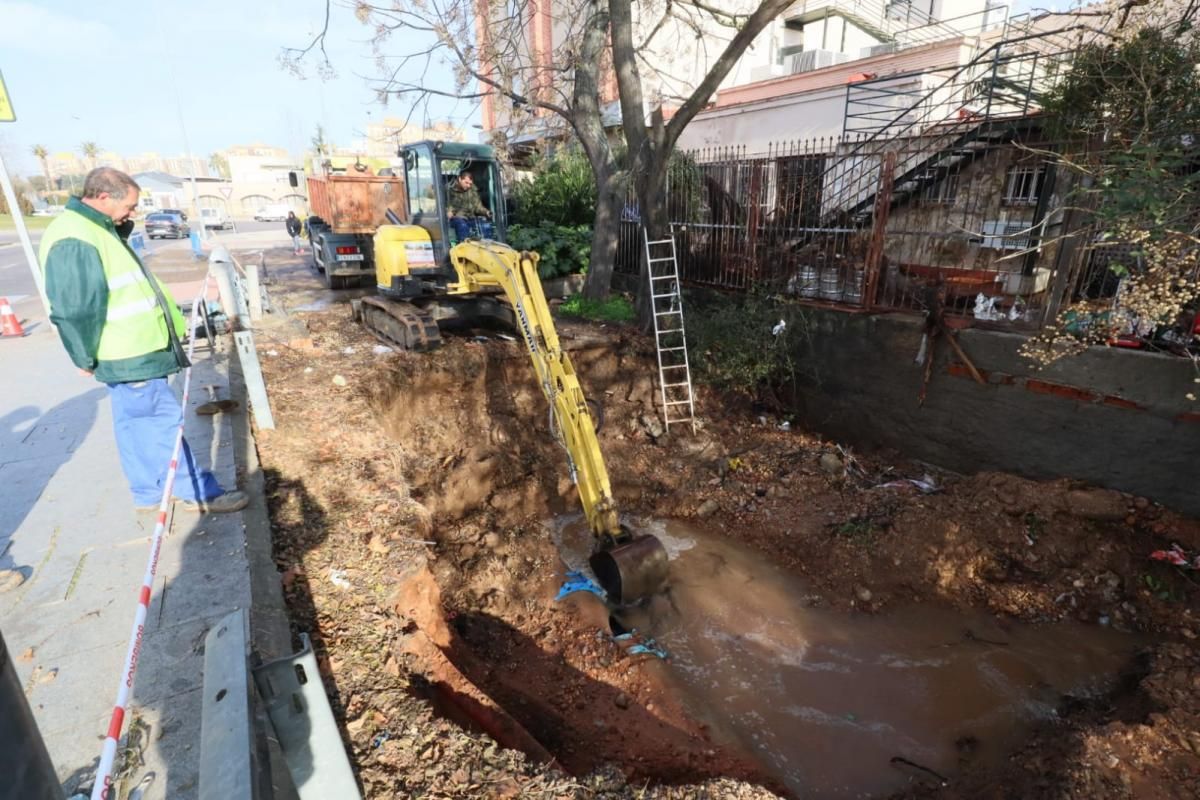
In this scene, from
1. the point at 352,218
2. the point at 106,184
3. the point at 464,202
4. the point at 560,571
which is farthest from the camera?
the point at 352,218

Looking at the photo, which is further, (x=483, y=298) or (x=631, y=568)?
(x=483, y=298)

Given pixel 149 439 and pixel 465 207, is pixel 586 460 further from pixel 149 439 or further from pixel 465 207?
pixel 465 207

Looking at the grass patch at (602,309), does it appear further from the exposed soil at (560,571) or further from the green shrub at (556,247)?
the green shrub at (556,247)

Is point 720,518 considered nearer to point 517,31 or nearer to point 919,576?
point 919,576

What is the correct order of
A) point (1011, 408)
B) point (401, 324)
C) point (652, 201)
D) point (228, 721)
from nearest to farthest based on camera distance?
point (228, 721)
point (1011, 408)
point (401, 324)
point (652, 201)

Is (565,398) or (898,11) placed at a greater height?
(898,11)

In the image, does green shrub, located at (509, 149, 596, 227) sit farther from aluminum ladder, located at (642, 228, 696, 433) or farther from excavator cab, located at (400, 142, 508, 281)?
aluminum ladder, located at (642, 228, 696, 433)

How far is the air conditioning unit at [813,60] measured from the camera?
17.4 metres

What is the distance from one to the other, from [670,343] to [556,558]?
390 centimetres

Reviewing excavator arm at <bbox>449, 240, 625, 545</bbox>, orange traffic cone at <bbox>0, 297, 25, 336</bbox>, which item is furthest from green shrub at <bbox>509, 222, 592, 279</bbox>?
orange traffic cone at <bbox>0, 297, 25, 336</bbox>

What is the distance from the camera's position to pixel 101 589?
3205mm

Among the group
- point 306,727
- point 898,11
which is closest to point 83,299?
point 306,727

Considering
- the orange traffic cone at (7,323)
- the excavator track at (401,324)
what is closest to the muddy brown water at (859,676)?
the excavator track at (401,324)

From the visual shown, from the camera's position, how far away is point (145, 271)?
12.3ft
